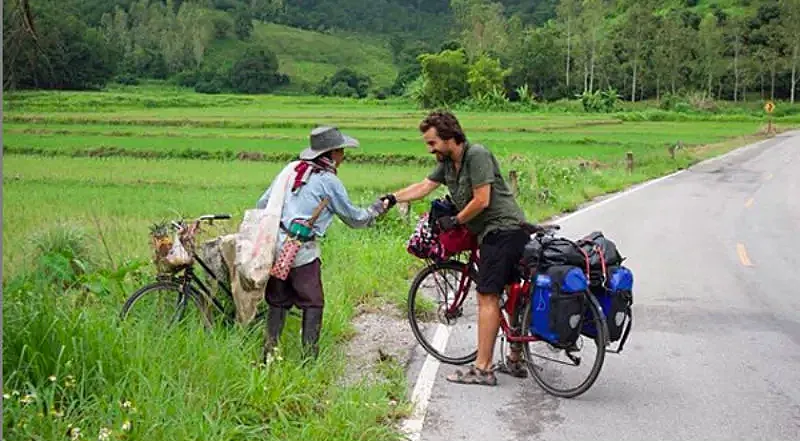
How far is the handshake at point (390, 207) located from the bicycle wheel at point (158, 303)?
1.41 m

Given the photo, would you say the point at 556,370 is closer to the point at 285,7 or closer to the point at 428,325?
the point at 428,325

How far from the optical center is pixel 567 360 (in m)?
6.99

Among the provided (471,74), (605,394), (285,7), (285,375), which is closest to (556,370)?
(605,394)

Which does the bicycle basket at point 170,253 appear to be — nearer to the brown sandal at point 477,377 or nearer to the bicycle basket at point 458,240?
the bicycle basket at point 458,240

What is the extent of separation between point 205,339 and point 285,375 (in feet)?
2.02

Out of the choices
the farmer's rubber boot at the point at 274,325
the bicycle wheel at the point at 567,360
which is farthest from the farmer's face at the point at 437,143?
the farmer's rubber boot at the point at 274,325

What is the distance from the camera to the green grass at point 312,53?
103 meters

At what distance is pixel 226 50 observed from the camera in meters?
106

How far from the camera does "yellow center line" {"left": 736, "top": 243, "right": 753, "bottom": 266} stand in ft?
40.7

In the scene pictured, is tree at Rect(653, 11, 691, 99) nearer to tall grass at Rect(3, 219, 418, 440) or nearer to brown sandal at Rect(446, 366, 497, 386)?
brown sandal at Rect(446, 366, 497, 386)

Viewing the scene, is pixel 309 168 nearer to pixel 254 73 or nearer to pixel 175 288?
pixel 175 288

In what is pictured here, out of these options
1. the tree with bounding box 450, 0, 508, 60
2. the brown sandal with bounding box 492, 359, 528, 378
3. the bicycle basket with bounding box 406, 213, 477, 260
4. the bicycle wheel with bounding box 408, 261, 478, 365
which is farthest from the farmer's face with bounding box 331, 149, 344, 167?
the tree with bounding box 450, 0, 508, 60

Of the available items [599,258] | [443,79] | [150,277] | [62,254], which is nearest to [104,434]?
[599,258]

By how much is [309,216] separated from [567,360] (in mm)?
2240
